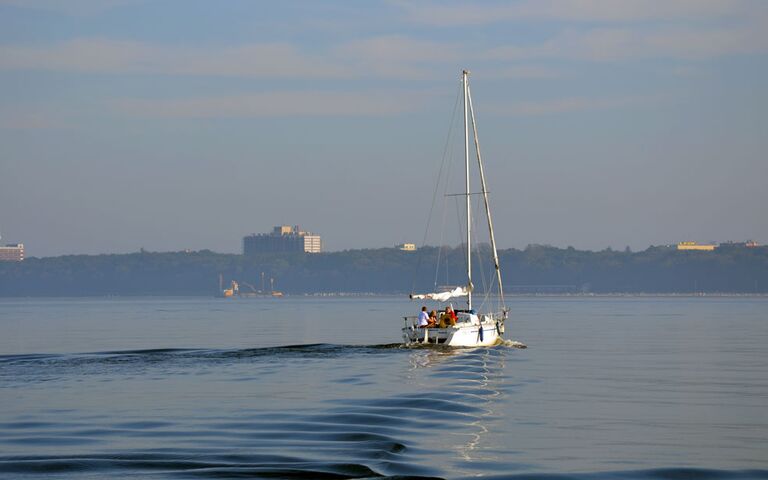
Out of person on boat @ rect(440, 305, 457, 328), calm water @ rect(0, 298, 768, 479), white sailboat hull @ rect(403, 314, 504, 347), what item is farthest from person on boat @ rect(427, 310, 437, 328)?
calm water @ rect(0, 298, 768, 479)

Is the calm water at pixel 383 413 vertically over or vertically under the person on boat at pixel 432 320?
under

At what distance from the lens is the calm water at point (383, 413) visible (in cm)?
2509

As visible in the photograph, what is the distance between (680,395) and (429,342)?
A: 2294cm

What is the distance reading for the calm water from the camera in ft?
82.3

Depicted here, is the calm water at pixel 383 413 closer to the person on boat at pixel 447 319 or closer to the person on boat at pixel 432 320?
the person on boat at pixel 432 320

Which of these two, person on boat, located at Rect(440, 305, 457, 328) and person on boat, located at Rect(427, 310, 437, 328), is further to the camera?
person on boat, located at Rect(427, 310, 437, 328)

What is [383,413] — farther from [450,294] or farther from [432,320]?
[450,294]

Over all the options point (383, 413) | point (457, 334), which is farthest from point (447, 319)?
point (383, 413)

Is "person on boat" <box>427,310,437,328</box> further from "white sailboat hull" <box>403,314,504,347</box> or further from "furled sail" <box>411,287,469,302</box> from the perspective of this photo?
"furled sail" <box>411,287,469,302</box>

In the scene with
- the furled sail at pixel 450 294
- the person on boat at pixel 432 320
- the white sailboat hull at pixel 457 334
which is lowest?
the white sailboat hull at pixel 457 334

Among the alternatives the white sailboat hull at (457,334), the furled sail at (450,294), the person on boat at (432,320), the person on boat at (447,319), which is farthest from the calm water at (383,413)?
the furled sail at (450,294)

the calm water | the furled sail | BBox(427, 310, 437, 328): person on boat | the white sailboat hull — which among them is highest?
the furled sail

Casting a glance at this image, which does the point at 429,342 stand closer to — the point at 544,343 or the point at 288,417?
the point at 544,343

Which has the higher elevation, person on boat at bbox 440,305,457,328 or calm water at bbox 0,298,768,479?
person on boat at bbox 440,305,457,328
